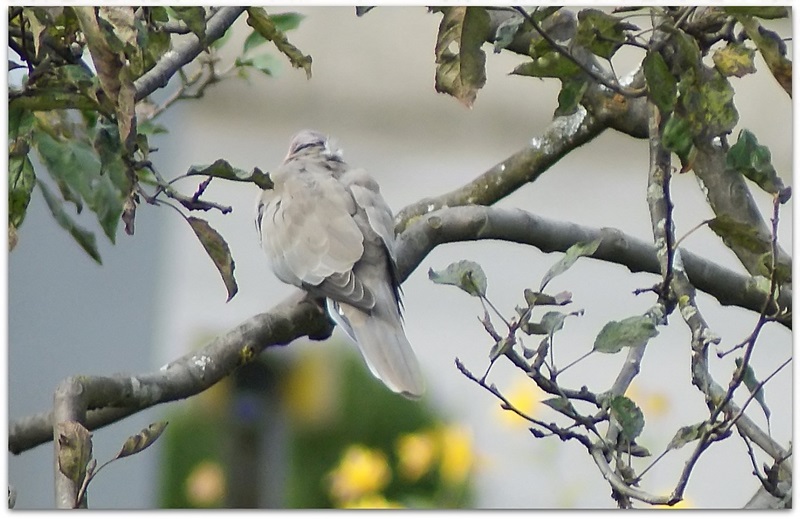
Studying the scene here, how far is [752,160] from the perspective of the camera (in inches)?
38.7

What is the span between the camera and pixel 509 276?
5.47 feet

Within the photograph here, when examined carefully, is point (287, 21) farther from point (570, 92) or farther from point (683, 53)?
point (683, 53)

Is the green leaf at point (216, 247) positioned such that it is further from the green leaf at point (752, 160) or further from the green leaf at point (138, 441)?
the green leaf at point (752, 160)

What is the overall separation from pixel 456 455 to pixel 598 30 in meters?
1.20

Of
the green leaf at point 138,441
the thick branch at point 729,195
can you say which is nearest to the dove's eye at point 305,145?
the thick branch at point 729,195

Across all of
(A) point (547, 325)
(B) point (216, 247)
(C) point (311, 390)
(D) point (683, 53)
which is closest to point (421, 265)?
(B) point (216, 247)

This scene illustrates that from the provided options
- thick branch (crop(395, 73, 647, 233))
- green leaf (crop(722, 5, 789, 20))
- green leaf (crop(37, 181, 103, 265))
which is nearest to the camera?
green leaf (crop(722, 5, 789, 20))

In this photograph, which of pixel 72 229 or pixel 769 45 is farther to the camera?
pixel 72 229

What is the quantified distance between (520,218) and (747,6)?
571 millimetres

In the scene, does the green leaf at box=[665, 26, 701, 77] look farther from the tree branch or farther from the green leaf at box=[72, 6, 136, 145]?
the green leaf at box=[72, 6, 136, 145]

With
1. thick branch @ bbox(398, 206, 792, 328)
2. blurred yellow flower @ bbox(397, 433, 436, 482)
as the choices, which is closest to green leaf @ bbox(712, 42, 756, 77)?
thick branch @ bbox(398, 206, 792, 328)

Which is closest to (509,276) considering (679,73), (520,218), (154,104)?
(520,218)

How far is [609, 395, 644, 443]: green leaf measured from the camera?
974 mm

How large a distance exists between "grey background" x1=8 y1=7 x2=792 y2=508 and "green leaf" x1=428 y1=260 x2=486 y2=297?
31cm
